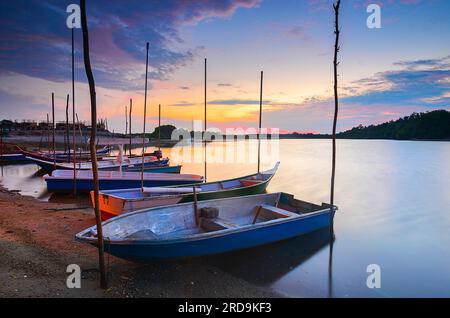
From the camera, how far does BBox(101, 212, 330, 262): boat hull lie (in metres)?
5.39

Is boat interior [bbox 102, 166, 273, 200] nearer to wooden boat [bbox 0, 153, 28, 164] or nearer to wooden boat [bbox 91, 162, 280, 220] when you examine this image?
wooden boat [bbox 91, 162, 280, 220]

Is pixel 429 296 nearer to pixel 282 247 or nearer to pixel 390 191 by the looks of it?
pixel 282 247

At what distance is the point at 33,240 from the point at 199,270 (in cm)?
429

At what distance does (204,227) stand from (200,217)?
0.32 meters

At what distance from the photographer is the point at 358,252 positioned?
902 cm

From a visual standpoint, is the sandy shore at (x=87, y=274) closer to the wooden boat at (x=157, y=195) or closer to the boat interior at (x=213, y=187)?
the wooden boat at (x=157, y=195)

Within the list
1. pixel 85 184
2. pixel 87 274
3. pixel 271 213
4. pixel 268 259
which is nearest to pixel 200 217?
pixel 268 259

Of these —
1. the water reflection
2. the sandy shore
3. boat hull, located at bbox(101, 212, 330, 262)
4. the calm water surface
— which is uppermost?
boat hull, located at bbox(101, 212, 330, 262)

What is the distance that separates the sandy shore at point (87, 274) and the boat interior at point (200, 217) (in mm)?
715

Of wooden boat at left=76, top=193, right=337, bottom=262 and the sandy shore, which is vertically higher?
wooden boat at left=76, top=193, right=337, bottom=262

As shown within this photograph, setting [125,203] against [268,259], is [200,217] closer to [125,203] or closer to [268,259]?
[268,259]

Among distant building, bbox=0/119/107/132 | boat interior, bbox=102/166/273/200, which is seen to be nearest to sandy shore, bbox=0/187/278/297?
boat interior, bbox=102/166/273/200
